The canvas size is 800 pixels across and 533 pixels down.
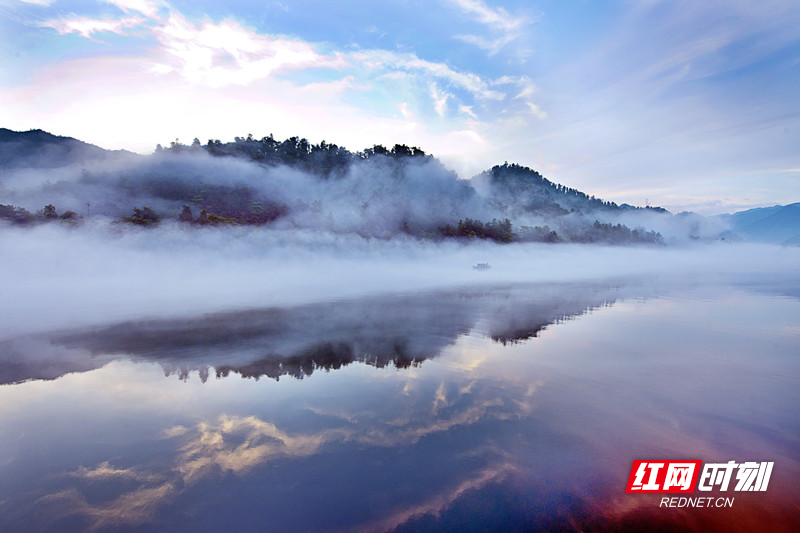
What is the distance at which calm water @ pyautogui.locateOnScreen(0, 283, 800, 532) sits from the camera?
229 inches

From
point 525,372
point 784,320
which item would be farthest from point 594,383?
point 784,320

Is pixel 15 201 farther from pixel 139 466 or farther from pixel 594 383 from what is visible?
pixel 594 383

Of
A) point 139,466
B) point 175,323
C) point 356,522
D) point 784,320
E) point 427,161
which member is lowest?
point 175,323

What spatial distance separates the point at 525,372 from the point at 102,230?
2975 inches

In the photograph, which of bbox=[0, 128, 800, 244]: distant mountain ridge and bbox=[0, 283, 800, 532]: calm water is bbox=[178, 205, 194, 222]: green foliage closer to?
bbox=[0, 128, 800, 244]: distant mountain ridge

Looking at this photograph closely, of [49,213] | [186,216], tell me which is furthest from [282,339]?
[49,213]

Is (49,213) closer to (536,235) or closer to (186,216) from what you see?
(186,216)

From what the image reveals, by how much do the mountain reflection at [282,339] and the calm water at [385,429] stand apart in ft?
0.59

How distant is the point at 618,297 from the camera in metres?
33.1

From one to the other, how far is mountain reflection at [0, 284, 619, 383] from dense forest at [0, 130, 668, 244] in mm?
57856

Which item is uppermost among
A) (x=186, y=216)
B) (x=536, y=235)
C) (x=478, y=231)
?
(x=536, y=235)

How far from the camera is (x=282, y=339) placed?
17.5 metres

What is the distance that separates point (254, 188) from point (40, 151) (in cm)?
7836

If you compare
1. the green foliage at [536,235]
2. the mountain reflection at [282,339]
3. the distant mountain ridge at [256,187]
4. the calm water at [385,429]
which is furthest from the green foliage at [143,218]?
the green foliage at [536,235]
